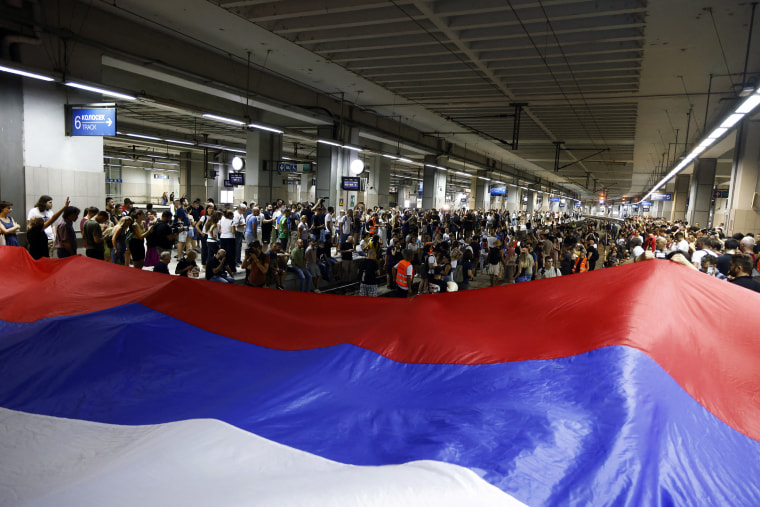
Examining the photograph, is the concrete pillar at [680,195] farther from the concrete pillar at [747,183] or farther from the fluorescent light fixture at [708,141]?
the fluorescent light fixture at [708,141]

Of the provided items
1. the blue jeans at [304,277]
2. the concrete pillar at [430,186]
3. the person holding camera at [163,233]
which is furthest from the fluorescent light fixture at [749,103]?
the concrete pillar at [430,186]

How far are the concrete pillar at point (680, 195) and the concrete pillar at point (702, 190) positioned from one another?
29.2 ft

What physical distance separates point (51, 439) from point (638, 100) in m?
16.4

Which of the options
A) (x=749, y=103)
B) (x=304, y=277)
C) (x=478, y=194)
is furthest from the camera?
(x=478, y=194)

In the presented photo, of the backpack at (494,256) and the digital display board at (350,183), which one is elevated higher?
the digital display board at (350,183)

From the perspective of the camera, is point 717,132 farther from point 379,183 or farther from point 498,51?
point 379,183

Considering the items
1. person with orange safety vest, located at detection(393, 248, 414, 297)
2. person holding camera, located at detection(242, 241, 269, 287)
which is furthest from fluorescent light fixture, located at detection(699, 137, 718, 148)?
person holding camera, located at detection(242, 241, 269, 287)

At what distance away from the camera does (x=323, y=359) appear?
3547 mm

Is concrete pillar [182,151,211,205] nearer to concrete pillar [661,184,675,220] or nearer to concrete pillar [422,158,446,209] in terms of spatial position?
concrete pillar [422,158,446,209]

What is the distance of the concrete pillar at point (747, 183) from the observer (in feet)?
49.2

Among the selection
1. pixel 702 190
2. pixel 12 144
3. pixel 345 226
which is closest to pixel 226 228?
pixel 12 144

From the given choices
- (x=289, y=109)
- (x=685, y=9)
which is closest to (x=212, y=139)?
(x=289, y=109)

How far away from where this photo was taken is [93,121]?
962 cm

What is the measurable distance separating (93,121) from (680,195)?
37.6 metres
